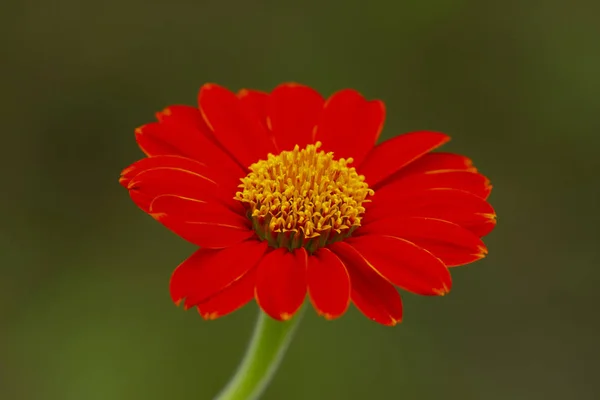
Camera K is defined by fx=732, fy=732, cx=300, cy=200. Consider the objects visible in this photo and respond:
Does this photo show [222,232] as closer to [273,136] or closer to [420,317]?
[273,136]

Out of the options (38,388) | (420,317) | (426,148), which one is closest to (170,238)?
(38,388)

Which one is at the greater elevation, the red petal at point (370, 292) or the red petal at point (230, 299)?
the red petal at point (370, 292)

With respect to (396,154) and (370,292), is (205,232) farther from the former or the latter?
(396,154)

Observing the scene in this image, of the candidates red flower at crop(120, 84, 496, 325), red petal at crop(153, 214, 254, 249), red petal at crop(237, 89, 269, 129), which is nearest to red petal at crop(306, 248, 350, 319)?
red flower at crop(120, 84, 496, 325)

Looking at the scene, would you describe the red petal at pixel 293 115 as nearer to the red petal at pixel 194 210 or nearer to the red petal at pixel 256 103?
the red petal at pixel 256 103

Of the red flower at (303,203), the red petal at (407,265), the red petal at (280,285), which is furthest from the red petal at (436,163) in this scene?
the red petal at (280,285)
